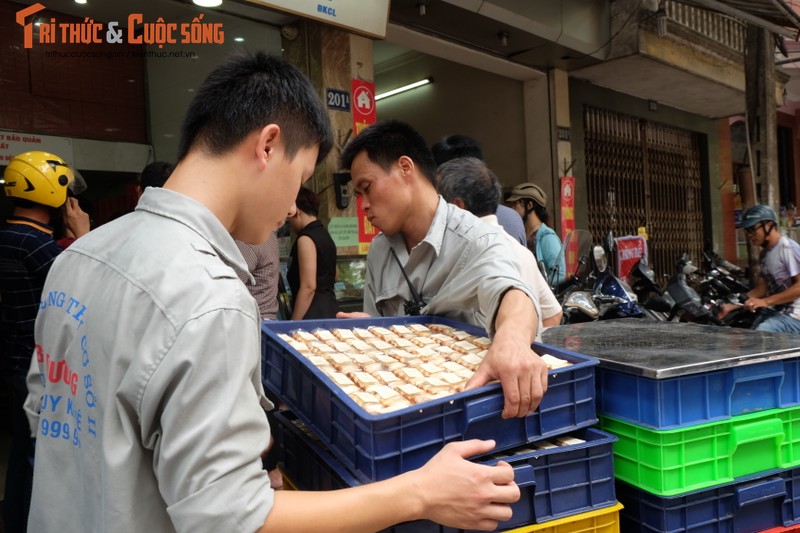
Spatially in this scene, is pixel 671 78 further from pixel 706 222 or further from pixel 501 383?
pixel 501 383

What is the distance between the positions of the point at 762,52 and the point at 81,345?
8.50 m

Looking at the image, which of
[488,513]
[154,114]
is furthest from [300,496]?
[154,114]

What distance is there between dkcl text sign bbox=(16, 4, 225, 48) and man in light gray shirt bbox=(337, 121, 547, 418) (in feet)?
11.8

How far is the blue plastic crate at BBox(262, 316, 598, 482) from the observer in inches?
44.8

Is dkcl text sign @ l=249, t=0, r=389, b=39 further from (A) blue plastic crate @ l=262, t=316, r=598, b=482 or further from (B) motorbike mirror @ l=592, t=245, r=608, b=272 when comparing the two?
(A) blue plastic crate @ l=262, t=316, r=598, b=482

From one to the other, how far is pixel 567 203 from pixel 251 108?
6.97 m

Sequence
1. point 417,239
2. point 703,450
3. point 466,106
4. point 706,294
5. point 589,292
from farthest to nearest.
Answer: point 466,106
point 706,294
point 589,292
point 417,239
point 703,450

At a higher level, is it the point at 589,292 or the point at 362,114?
the point at 362,114

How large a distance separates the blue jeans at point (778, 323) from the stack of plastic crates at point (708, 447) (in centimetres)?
358

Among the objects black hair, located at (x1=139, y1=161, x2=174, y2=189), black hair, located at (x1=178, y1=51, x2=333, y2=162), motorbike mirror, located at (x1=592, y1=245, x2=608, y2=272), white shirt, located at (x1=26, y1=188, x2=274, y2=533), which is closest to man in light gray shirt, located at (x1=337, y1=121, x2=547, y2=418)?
black hair, located at (x1=178, y1=51, x2=333, y2=162)

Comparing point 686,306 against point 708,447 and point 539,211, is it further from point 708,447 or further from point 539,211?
point 708,447

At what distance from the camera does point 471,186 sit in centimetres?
288

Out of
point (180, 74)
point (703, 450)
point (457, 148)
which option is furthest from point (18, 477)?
point (180, 74)

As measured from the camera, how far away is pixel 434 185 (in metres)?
2.32
